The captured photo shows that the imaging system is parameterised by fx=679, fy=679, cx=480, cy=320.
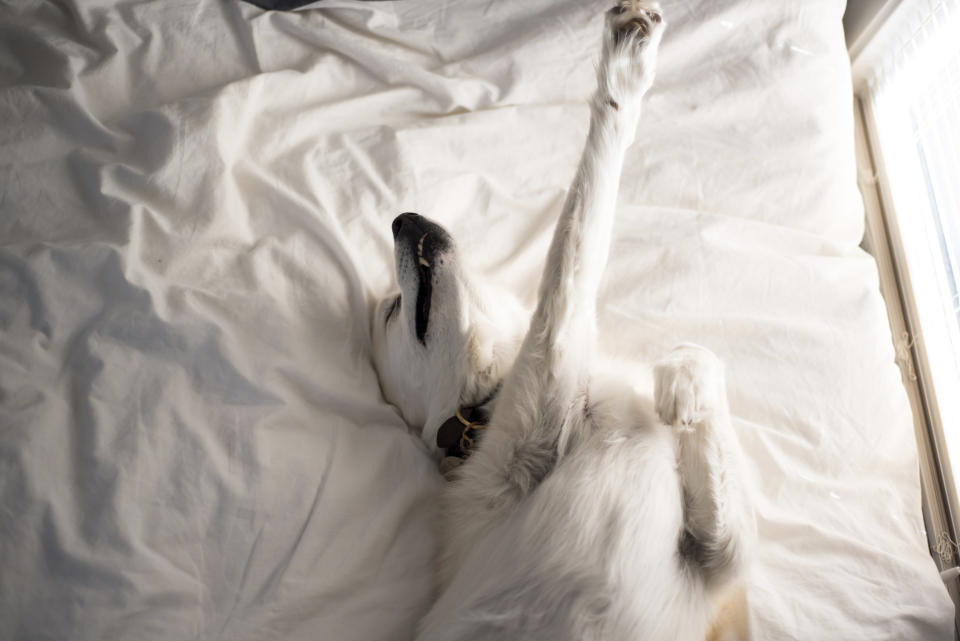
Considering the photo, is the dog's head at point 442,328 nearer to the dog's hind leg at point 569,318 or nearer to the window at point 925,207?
the dog's hind leg at point 569,318

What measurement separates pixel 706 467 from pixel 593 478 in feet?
0.61

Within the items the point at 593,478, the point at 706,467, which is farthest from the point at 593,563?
the point at 706,467

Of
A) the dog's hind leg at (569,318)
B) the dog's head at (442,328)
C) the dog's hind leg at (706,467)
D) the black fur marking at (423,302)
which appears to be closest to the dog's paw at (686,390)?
the dog's hind leg at (706,467)

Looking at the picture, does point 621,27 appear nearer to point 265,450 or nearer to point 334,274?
point 334,274

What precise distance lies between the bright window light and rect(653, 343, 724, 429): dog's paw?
0.69 meters

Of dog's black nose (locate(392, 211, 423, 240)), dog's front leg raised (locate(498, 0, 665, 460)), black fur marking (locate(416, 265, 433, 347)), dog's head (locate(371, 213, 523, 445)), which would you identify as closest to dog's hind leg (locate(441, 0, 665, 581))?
dog's front leg raised (locate(498, 0, 665, 460))

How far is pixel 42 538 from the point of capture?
1.10m

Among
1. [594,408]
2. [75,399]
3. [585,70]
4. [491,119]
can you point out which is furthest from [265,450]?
[585,70]

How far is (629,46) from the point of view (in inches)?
45.9

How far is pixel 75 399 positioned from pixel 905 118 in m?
1.97

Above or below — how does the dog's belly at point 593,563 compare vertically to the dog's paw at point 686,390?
below

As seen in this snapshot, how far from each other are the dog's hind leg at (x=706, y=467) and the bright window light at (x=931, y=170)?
0.64m

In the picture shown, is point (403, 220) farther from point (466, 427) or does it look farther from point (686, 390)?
point (686, 390)

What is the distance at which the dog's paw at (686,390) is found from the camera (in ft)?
3.57
